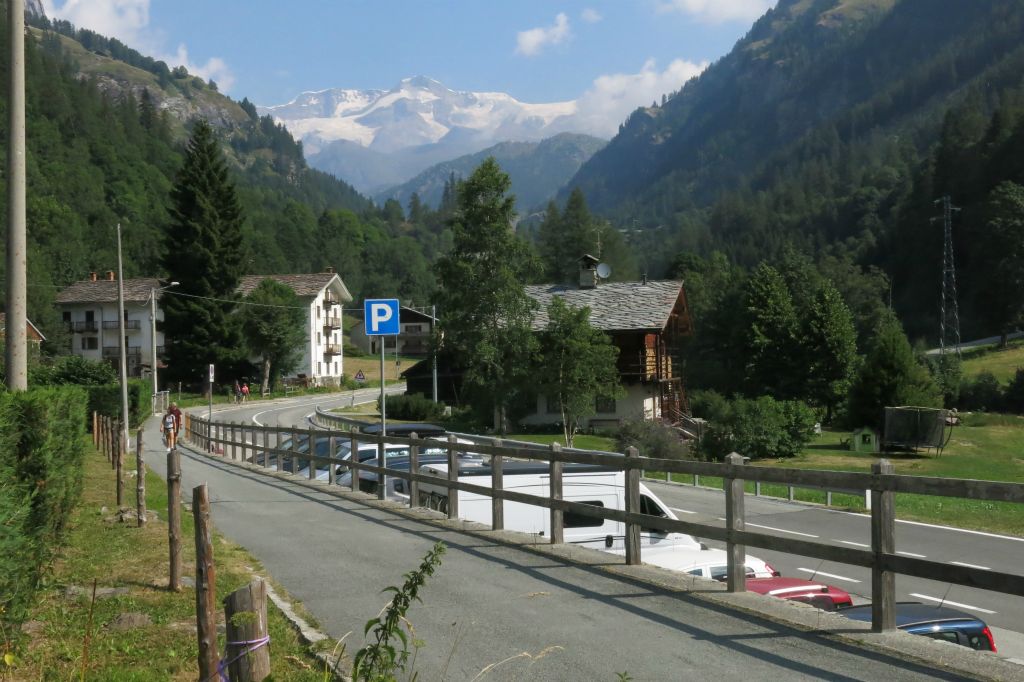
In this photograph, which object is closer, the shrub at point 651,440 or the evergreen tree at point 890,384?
the shrub at point 651,440

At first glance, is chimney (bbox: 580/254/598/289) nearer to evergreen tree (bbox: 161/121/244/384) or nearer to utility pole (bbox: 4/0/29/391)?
evergreen tree (bbox: 161/121/244/384)

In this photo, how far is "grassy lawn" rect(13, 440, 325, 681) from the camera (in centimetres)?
627

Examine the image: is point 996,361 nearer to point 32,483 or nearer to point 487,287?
point 487,287

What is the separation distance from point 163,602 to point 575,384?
38.2 m

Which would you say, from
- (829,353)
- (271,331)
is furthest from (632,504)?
(829,353)

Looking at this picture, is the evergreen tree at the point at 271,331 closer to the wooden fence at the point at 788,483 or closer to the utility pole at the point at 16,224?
the utility pole at the point at 16,224

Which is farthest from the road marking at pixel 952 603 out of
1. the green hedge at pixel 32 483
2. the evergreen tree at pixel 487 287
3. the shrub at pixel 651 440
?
the evergreen tree at pixel 487 287

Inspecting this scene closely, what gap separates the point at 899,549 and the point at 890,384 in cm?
4705

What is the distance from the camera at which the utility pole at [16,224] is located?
38.7 ft

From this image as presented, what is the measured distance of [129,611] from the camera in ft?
25.2

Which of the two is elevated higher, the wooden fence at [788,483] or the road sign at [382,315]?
the road sign at [382,315]

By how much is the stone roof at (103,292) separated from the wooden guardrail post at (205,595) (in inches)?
3643

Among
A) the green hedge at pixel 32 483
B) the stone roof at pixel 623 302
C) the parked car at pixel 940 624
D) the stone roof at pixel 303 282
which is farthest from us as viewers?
the stone roof at pixel 303 282

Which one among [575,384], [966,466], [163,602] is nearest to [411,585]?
[163,602]
